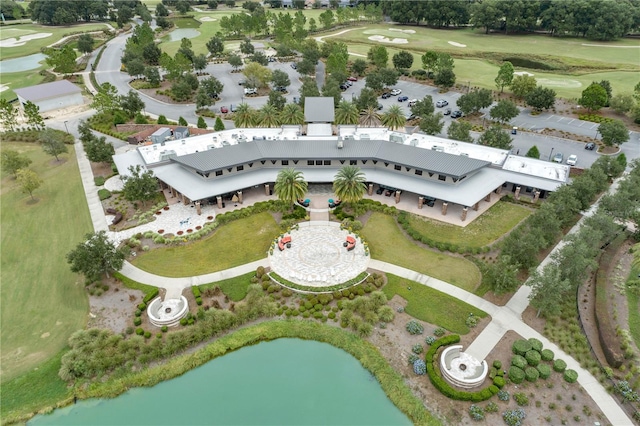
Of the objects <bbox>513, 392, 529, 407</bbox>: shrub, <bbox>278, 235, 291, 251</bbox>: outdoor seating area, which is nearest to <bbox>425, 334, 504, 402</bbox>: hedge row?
<bbox>513, 392, 529, 407</bbox>: shrub

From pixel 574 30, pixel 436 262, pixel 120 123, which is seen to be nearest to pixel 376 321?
pixel 436 262

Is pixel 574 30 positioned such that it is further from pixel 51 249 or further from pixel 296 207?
pixel 51 249

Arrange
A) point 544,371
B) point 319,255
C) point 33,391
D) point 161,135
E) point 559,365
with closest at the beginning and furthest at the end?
point 33,391 < point 544,371 < point 559,365 < point 319,255 < point 161,135

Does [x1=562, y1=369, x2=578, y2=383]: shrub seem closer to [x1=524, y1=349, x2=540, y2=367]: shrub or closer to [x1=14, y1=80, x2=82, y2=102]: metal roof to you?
[x1=524, y1=349, x2=540, y2=367]: shrub

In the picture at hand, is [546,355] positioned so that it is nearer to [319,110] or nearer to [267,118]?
[319,110]

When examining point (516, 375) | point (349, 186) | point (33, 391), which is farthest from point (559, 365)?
point (33, 391)

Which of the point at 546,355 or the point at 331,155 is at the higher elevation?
the point at 331,155
